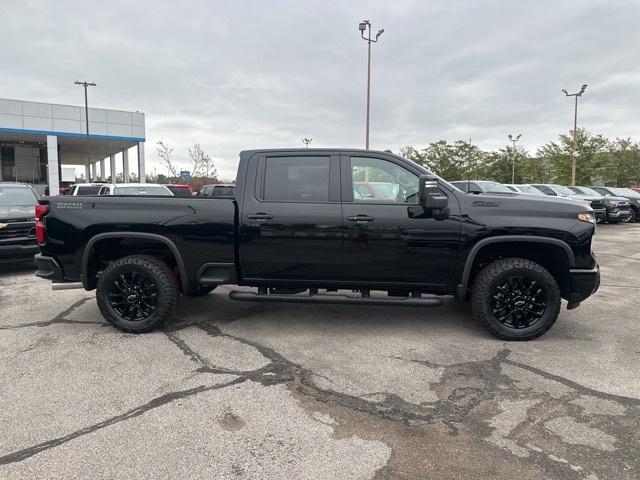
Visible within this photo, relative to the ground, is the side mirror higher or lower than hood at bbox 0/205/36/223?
higher

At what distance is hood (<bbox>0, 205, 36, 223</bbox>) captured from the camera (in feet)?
26.2

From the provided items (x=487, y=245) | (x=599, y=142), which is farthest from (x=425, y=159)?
(x=487, y=245)

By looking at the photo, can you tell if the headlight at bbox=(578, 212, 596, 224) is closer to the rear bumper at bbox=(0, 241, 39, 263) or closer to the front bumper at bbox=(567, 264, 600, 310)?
the front bumper at bbox=(567, 264, 600, 310)

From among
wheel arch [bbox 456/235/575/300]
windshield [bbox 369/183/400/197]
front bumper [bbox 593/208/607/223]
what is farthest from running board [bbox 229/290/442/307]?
front bumper [bbox 593/208/607/223]

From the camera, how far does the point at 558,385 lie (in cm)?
366

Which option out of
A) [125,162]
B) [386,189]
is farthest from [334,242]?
[125,162]

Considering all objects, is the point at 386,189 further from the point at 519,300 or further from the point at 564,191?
the point at 564,191

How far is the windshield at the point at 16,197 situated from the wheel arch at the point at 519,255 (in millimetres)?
8351

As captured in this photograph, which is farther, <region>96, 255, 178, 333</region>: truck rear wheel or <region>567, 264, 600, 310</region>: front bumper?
<region>96, 255, 178, 333</region>: truck rear wheel

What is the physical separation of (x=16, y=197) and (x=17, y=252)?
5.56 ft

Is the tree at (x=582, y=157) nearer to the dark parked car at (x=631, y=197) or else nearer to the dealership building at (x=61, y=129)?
the dark parked car at (x=631, y=197)

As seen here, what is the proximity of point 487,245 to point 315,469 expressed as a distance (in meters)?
2.89

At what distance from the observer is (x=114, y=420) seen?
3109 millimetres

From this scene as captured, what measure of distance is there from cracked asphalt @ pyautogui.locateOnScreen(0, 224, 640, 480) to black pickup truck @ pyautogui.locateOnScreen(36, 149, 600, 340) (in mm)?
416
